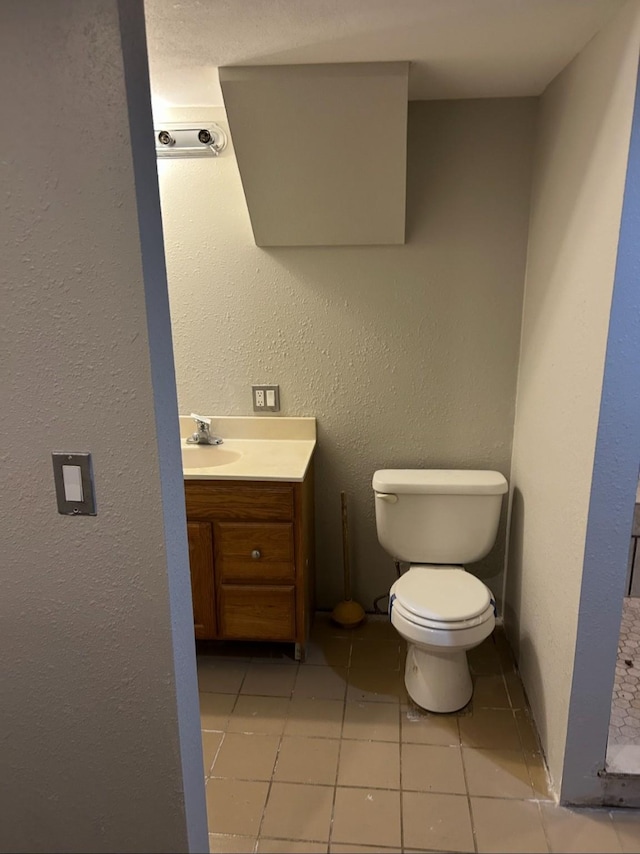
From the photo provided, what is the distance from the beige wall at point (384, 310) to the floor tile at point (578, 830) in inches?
40.8

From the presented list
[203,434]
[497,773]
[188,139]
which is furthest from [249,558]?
[188,139]

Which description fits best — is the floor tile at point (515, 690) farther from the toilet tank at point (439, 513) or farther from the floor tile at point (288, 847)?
the floor tile at point (288, 847)

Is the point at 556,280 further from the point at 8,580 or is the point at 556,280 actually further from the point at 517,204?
the point at 8,580

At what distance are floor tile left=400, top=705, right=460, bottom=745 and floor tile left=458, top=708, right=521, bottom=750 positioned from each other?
0.03 metres

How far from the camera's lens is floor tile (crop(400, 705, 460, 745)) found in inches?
76.7

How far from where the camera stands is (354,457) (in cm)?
253

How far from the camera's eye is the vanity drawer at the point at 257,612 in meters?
2.23

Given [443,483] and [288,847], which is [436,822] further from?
[443,483]

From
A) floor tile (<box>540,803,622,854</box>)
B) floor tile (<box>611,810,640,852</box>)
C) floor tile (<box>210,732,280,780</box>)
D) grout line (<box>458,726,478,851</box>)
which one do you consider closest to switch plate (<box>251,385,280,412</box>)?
floor tile (<box>210,732,280,780</box>)

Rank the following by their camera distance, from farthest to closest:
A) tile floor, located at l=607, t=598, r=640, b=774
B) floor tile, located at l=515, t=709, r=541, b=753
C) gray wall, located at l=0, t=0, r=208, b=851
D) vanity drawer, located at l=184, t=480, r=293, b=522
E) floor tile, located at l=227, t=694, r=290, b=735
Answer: vanity drawer, located at l=184, t=480, r=293, b=522
floor tile, located at l=227, t=694, r=290, b=735
floor tile, located at l=515, t=709, r=541, b=753
tile floor, located at l=607, t=598, r=640, b=774
gray wall, located at l=0, t=0, r=208, b=851

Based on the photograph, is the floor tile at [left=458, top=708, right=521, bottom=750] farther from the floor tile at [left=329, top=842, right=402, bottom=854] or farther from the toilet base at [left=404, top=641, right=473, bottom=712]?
the floor tile at [left=329, top=842, right=402, bottom=854]

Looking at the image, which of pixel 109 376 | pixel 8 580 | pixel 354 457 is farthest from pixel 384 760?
pixel 109 376

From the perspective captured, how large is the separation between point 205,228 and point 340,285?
59 cm

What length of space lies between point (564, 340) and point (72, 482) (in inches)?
55.2
